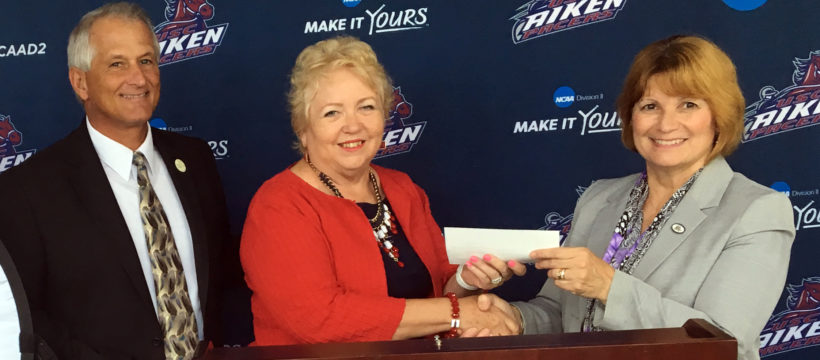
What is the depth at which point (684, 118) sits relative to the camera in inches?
81.5

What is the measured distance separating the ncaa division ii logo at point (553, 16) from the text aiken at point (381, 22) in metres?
0.44

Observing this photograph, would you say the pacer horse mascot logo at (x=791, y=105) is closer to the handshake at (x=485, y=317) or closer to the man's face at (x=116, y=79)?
the handshake at (x=485, y=317)

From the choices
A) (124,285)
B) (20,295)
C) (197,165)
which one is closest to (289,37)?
(197,165)

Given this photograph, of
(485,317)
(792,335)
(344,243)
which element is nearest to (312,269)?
(344,243)

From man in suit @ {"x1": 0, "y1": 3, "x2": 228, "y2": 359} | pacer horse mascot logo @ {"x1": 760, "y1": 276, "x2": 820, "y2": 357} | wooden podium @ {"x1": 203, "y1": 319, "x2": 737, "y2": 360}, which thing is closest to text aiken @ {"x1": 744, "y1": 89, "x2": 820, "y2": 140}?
pacer horse mascot logo @ {"x1": 760, "y1": 276, "x2": 820, "y2": 357}

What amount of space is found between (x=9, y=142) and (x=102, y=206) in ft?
4.36

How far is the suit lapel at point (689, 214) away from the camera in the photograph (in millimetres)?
2047

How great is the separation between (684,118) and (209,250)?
156 cm

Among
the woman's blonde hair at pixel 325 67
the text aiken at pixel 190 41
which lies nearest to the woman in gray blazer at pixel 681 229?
the woman's blonde hair at pixel 325 67

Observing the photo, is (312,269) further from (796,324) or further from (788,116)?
(796,324)

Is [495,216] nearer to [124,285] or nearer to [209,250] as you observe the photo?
[209,250]

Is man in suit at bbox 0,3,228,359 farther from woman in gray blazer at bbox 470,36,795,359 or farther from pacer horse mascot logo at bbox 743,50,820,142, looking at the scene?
pacer horse mascot logo at bbox 743,50,820,142

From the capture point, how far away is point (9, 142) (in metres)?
3.32

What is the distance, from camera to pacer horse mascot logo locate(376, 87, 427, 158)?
3.43 metres
